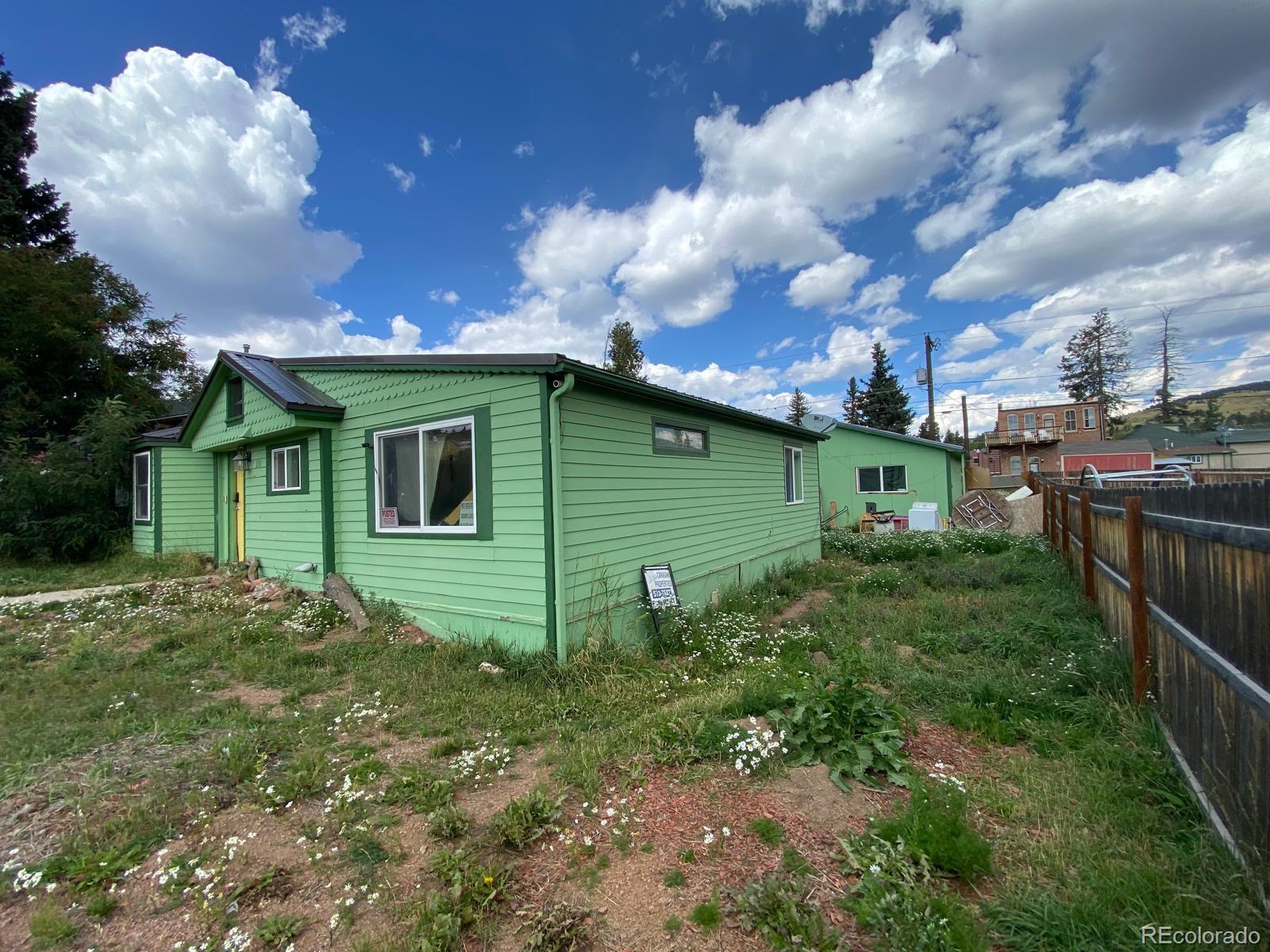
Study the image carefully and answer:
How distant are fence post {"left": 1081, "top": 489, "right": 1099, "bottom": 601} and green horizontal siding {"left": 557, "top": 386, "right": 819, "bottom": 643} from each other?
4.25 metres

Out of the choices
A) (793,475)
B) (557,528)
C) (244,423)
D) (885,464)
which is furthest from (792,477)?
(244,423)

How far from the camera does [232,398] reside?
8.98 m

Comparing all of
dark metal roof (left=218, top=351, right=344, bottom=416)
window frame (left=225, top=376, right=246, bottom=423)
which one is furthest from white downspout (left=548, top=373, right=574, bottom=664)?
window frame (left=225, top=376, right=246, bottom=423)

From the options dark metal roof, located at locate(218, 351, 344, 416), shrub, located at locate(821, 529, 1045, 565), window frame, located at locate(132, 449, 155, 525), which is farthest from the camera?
shrub, located at locate(821, 529, 1045, 565)

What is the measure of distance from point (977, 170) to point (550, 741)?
13.1m

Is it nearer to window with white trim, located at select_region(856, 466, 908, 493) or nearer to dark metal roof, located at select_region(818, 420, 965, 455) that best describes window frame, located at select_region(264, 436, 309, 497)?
dark metal roof, located at select_region(818, 420, 965, 455)

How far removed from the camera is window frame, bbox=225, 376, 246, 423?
866cm

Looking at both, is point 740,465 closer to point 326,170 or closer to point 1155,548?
point 1155,548

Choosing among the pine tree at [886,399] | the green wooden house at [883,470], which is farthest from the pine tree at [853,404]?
the green wooden house at [883,470]

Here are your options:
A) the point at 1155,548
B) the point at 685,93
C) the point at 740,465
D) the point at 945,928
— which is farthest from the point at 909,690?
the point at 685,93

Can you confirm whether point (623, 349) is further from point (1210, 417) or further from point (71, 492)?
point (1210, 417)

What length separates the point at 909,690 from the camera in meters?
4.17

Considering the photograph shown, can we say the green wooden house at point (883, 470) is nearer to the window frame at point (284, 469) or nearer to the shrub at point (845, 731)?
the window frame at point (284, 469)

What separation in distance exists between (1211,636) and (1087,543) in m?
3.80
